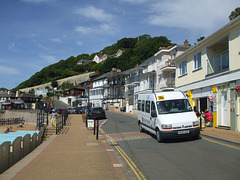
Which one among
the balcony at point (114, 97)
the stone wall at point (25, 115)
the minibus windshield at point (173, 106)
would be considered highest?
the balcony at point (114, 97)

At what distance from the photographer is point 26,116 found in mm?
47719

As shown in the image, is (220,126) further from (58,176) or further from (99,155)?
(58,176)

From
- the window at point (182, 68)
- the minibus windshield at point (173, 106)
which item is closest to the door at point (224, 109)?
the minibus windshield at point (173, 106)

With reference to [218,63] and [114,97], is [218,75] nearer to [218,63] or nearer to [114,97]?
[218,63]

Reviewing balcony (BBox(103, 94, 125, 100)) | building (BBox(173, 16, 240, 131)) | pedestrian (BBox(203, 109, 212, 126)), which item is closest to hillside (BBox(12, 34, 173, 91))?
balcony (BBox(103, 94, 125, 100))

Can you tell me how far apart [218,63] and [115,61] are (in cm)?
7301

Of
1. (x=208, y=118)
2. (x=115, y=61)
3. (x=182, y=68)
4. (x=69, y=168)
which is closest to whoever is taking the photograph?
(x=69, y=168)

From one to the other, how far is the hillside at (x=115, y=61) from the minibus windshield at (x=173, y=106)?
204 feet

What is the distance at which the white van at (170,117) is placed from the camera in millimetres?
10734

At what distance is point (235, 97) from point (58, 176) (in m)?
11.7

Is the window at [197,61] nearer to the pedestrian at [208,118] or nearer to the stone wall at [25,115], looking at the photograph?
the pedestrian at [208,118]

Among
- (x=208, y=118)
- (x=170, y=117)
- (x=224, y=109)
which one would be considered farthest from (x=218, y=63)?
(x=170, y=117)

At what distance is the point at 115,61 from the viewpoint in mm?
88812

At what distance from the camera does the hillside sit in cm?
7758
